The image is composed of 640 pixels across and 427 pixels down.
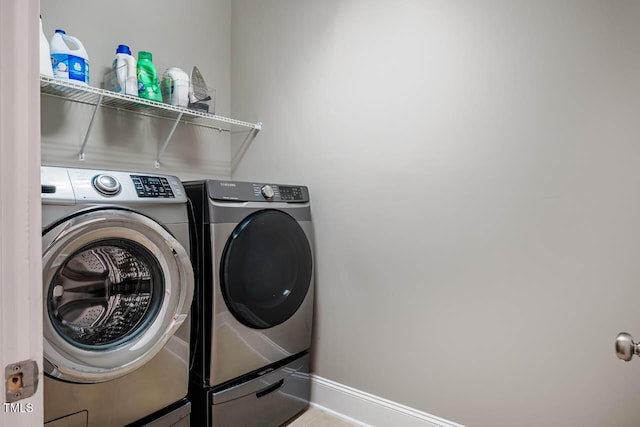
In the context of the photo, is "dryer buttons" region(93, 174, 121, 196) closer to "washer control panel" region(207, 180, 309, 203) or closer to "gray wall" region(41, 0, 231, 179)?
"washer control panel" region(207, 180, 309, 203)

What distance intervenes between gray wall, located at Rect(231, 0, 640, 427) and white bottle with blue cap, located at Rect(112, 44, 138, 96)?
→ 29.5 inches

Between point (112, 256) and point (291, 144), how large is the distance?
1.11 meters

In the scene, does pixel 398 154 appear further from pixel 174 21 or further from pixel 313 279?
pixel 174 21

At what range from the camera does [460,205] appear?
5.25 feet

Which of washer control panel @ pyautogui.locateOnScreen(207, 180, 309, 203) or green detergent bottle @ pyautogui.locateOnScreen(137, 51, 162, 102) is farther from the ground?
green detergent bottle @ pyautogui.locateOnScreen(137, 51, 162, 102)

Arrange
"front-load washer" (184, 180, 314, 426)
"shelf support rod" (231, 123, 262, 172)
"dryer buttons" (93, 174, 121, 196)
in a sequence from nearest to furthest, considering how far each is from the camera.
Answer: "dryer buttons" (93, 174, 121, 196) < "front-load washer" (184, 180, 314, 426) < "shelf support rod" (231, 123, 262, 172)

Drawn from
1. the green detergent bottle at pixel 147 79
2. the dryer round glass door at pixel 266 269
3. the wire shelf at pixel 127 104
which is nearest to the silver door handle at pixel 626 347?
the dryer round glass door at pixel 266 269

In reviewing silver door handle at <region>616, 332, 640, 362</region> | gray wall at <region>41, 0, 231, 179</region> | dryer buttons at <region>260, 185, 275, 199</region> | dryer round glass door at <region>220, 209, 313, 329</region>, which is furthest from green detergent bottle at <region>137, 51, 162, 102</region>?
silver door handle at <region>616, 332, 640, 362</region>

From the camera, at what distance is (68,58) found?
1.55 m

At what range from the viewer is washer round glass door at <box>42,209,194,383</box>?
112 centimetres

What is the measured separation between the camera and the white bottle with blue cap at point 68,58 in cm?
154

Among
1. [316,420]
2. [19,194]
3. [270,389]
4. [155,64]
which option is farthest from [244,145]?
[19,194]

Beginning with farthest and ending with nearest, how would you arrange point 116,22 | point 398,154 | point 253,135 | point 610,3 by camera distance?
point 253,135
point 116,22
point 398,154
point 610,3

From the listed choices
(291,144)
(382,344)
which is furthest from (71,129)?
(382,344)
